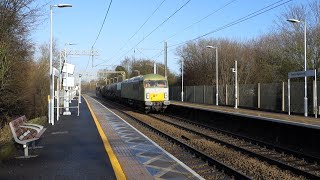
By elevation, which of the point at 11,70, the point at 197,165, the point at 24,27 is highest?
the point at 24,27

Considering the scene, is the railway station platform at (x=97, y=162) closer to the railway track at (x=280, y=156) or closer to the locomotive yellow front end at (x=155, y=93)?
the railway track at (x=280, y=156)

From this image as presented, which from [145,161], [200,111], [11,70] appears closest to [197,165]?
[145,161]

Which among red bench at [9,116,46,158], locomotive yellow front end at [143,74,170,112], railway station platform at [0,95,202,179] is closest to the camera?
railway station platform at [0,95,202,179]

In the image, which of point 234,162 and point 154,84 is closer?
point 234,162

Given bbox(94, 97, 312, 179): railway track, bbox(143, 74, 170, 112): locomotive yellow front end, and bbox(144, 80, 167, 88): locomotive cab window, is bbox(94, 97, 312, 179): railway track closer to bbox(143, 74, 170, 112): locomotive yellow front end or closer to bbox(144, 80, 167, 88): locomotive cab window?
bbox(143, 74, 170, 112): locomotive yellow front end

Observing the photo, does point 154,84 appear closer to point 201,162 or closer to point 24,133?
point 24,133

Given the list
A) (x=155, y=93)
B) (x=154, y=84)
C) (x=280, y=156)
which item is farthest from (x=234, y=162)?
(x=154, y=84)

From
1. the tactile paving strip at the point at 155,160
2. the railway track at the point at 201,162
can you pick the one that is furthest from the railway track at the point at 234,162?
the tactile paving strip at the point at 155,160

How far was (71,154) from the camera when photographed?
11.1 meters

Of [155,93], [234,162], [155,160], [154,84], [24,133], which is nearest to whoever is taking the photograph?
[155,160]

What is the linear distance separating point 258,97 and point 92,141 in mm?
28171

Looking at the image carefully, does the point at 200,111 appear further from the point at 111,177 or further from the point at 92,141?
the point at 111,177

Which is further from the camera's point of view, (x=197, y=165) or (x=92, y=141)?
(x=92, y=141)

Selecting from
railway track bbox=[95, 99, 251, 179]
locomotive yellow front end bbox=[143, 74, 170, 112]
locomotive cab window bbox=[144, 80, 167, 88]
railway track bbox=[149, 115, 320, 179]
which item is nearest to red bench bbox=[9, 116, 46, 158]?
railway track bbox=[95, 99, 251, 179]
